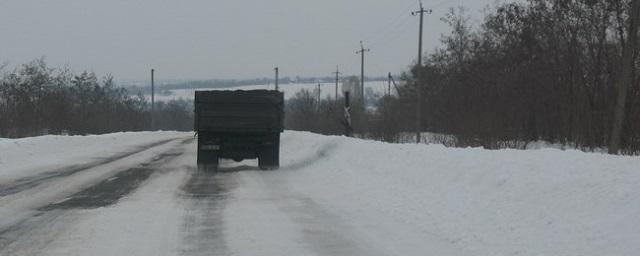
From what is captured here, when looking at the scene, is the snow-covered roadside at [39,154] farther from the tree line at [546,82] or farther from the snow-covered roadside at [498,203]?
the tree line at [546,82]

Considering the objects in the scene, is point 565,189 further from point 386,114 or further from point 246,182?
point 386,114

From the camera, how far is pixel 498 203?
8844 millimetres

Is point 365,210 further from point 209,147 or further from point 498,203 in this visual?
point 209,147

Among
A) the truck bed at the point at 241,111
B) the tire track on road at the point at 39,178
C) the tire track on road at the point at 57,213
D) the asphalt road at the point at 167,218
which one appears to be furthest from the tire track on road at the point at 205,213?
the tire track on road at the point at 39,178

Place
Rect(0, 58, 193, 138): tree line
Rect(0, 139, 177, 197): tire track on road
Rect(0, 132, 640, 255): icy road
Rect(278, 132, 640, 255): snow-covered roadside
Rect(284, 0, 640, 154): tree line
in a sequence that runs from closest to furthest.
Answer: Rect(278, 132, 640, 255): snow-covered roadside, Rect(0, 132, 640, 255): icy road, Rect(0, 139, 177, 197): tire track on road, Rect(284, 0, 640, 154): tree line, Rect(0, 58, 193, 138): tree line

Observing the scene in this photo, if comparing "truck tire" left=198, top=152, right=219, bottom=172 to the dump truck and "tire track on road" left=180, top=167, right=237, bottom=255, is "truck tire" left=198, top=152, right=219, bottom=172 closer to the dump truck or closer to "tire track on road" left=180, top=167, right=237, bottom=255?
the dump truck

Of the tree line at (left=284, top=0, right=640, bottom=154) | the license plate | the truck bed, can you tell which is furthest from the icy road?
the tree line at (left=284, top=0, right=640, bottom=154)

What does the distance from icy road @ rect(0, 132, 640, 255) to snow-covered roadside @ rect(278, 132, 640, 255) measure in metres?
0.02

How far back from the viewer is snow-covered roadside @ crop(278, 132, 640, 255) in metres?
6.86

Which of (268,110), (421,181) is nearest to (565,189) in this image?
(421,181)

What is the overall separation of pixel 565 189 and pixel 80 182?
36.0 ft

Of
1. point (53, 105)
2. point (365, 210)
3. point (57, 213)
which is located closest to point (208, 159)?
point (57, 213)

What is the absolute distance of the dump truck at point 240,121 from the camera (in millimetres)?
19469

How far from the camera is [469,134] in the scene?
84.3ft
